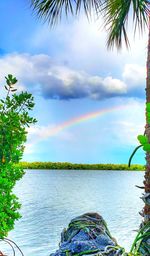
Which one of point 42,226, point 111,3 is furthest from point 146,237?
point 42,226

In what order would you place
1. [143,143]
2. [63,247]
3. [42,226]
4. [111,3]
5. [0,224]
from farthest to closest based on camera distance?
[42,226] → [111,3] → [0,224] → [63,247] → [143,143]

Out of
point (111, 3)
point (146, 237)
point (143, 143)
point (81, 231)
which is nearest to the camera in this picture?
point (143, 143)

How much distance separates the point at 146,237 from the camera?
1.38m

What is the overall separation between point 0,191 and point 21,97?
2.23ft

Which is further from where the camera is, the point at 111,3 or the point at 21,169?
the point at 111,3

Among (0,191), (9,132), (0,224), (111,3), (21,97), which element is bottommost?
(0,224)

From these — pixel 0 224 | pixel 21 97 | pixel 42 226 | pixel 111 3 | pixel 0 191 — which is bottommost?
pixel 42 226

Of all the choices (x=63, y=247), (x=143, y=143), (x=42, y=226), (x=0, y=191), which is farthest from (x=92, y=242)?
(x=42, y=226)

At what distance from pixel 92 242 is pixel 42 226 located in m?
11.4

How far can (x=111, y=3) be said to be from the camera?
5.88m

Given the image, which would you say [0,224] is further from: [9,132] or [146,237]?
[146,237]

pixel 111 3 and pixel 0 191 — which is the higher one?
pixel 111 3

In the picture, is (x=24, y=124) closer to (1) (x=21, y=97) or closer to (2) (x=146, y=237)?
(1) (x=21, y=97)

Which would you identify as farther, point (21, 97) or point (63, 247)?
point (21, 97)
